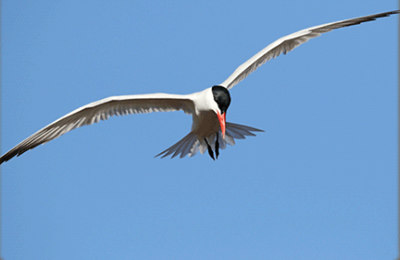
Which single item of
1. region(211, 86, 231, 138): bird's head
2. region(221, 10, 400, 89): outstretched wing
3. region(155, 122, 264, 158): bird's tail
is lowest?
region(155, 122, 264, 158): bird's tail

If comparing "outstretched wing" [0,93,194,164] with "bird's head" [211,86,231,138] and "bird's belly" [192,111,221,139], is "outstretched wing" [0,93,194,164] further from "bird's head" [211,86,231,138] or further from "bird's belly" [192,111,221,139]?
"bird's head" [211,86,231,138]

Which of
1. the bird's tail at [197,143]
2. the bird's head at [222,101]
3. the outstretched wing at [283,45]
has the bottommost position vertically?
the bird's tail at [197,143]

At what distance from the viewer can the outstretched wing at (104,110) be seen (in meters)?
5.93

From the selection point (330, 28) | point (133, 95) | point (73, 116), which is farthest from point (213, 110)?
point (330, 28)

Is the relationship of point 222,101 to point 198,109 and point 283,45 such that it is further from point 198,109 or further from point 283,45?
point 283,45

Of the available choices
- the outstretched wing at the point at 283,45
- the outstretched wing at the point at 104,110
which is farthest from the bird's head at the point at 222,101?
the outstretched wing at the point at 283,45

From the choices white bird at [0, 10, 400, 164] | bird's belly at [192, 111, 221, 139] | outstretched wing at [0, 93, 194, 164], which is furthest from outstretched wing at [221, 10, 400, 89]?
outstretched wing at [0, 93, 194, 164]

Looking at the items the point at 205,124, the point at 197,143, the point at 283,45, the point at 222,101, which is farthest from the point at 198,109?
the point at 283,45

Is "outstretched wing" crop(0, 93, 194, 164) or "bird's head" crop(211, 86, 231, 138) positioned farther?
"outstretched wing" crop(0, 93, 194, 164)

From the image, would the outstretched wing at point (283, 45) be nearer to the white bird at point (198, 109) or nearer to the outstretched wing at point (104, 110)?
the white bird at point (198, 109)

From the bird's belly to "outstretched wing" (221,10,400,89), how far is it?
0.63 metres

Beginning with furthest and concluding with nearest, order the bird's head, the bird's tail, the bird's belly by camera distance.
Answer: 1. the bird's tail
2. the bird's belly
3. the bird's head

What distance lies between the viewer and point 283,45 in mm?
6582

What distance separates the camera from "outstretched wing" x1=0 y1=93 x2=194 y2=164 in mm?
5926
